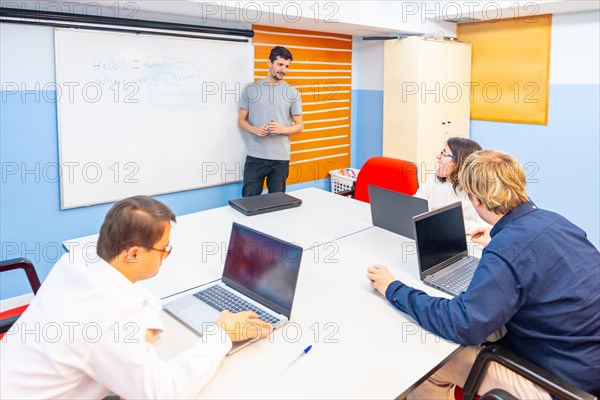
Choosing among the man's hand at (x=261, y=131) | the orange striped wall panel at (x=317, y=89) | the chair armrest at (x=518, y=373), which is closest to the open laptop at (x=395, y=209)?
the chair armrest at (x=518, y=373)

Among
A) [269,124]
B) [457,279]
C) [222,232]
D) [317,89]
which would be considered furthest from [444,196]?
[317,89]

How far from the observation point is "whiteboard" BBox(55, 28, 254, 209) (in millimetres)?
3143

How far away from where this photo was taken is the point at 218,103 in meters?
3.93

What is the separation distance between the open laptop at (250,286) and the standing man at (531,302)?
45 centimetres

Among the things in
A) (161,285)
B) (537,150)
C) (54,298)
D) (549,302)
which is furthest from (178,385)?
(537,150)

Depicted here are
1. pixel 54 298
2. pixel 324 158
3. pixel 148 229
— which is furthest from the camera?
pixel 324 158

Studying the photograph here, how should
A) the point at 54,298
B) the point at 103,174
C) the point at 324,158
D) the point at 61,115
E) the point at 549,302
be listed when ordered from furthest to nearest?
the point at 324,158, the point at 103,174, the point at 61,115, the point at 549,302, the point at 54,298

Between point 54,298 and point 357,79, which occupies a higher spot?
point 357,79

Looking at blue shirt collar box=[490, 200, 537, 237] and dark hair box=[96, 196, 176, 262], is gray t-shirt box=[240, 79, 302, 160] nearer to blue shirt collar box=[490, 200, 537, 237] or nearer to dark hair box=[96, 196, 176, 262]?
blue shirt collar box=[490, 200, 537, 237]

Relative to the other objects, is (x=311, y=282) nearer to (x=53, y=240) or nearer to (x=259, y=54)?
(x=53, y=240)

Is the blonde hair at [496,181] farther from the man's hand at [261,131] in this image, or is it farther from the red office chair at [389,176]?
the man's hand at [261,131]

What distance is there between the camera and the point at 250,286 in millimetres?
1685

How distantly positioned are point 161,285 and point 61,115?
6.06 feet

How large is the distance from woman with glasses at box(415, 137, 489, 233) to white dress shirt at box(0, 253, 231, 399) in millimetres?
1689
